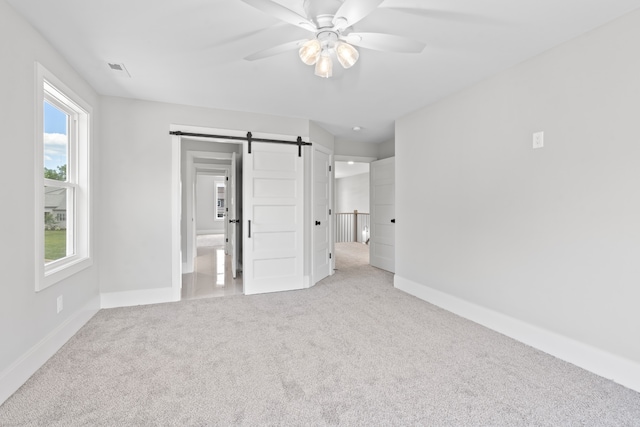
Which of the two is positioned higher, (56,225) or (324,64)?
(324,64)

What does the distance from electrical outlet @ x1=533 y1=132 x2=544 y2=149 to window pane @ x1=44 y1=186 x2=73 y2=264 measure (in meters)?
4.11

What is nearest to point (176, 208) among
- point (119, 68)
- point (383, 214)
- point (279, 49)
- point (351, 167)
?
point (119, 68)

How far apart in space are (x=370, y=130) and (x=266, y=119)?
1707 mm

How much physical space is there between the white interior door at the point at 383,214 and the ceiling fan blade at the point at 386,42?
3355mm

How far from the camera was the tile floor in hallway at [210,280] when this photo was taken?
4043 mm

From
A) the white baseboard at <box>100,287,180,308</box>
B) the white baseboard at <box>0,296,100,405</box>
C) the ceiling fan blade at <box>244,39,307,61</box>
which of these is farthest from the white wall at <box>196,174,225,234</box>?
the ceiling fan blade at <box>244,39,307,61</box>

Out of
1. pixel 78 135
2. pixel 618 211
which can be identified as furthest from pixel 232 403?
pixel 78 135

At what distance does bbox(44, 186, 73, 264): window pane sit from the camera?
257 centimetres

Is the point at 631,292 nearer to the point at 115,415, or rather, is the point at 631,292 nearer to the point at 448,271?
the point at 448,271

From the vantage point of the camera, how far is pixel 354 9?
1498 millimetres

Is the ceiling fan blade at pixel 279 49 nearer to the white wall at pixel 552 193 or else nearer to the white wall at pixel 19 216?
the white wall at pixel 19 216

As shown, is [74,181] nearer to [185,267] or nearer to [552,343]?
[185,267]

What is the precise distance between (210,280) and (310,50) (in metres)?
3.87

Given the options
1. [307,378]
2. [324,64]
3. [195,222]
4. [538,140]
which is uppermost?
[324,64]
